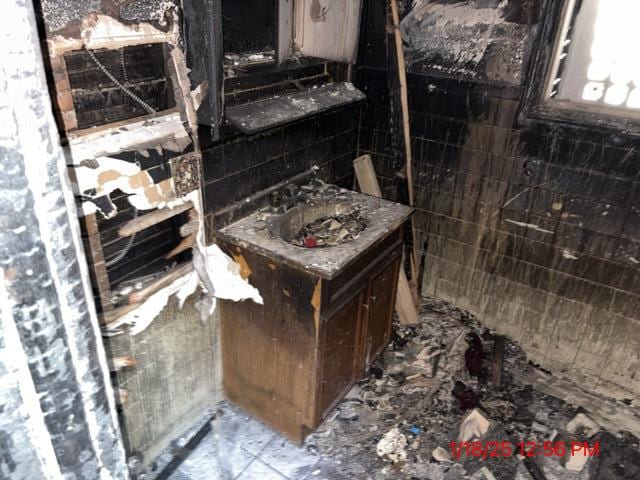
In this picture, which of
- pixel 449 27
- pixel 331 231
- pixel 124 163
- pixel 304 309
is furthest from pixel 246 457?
pixel 449 27

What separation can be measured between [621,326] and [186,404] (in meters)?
2.87

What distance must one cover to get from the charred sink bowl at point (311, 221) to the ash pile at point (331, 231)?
31 millimetres

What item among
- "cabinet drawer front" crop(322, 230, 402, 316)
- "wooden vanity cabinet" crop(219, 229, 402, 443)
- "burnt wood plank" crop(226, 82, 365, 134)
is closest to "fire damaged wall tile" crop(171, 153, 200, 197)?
"burnt wood plank" crop(226, 82, 365, 134)

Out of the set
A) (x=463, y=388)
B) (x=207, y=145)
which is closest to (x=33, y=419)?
(x=207, y=145)

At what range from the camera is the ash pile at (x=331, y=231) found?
274 cm

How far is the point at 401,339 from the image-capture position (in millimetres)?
3492

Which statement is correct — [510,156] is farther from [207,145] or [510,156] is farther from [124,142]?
[124,142]

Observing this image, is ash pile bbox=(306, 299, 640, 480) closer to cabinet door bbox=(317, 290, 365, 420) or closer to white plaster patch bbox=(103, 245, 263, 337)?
cabinet door bbox=(317, 290, 365, 420)

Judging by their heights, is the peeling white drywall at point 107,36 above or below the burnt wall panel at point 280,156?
above

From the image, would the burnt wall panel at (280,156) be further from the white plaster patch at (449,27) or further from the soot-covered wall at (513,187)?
the white plaster patch at (449,27)

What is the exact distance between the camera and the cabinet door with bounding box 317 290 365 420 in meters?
2.46

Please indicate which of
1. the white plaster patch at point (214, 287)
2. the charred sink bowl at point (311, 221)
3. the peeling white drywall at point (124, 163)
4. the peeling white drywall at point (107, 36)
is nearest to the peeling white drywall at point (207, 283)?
the white plaster patch at point (214, 287)

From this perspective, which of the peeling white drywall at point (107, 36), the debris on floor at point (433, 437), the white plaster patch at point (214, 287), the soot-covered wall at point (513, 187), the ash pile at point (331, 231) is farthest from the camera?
the soot-covered wall at point (513, 187)

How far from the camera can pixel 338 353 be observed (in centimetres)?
264
